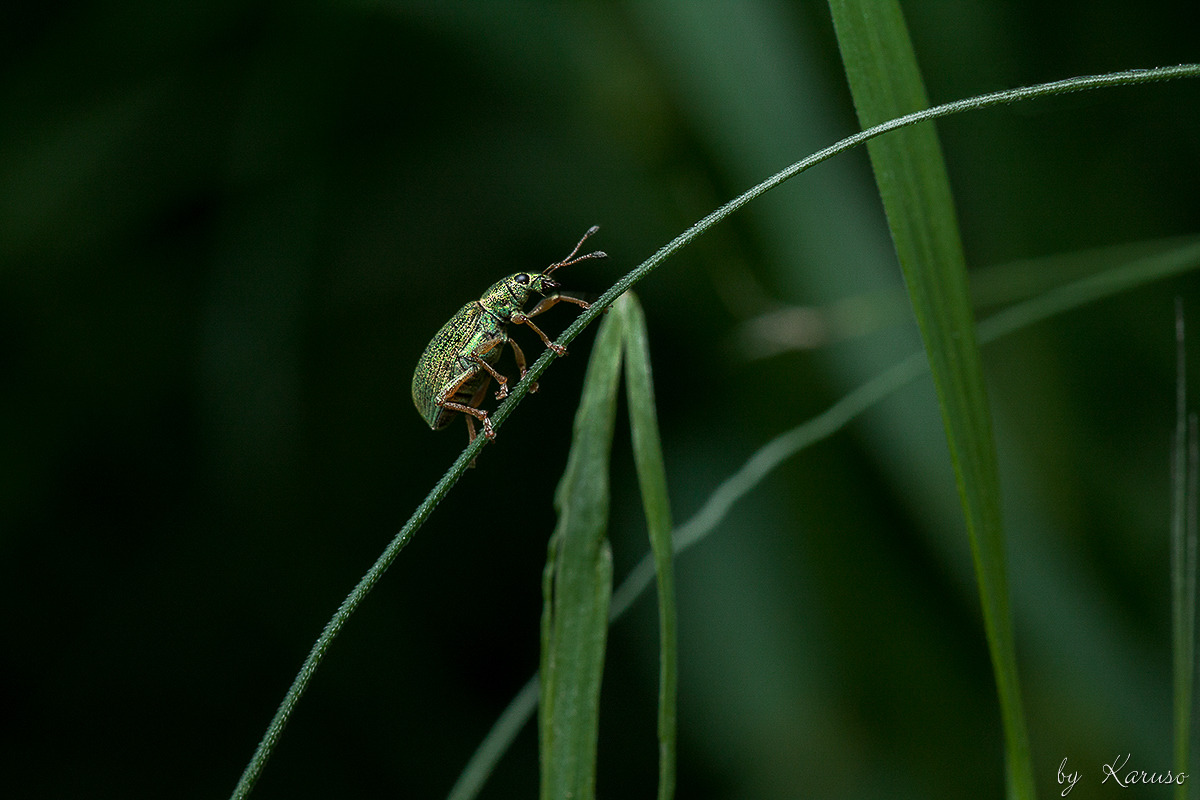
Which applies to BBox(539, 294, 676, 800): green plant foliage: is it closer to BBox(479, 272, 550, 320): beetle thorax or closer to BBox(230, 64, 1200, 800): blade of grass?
BBox(230, 64, 1200, 800): blade of grass

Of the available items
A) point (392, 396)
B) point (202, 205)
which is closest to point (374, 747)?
point (392, 396)

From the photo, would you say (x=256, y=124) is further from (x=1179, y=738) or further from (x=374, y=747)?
(x=1179, y=738)

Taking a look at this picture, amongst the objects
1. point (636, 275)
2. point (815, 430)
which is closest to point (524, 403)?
point (815, 430)

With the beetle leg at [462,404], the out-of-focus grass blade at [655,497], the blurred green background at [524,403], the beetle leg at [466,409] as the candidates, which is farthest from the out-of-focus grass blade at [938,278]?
the blurred green background at [524,403]

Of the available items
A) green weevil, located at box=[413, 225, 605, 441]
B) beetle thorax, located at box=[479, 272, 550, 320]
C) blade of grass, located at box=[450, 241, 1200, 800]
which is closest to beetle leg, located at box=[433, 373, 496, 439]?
green weevil, located at box=[413, 225, 605, 441]

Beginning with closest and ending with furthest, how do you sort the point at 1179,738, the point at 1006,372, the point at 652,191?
the point at 1179,738 < the point at 1006,372 < the point at 652,191

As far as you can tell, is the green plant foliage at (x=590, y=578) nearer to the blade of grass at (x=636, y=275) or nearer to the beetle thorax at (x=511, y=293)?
the blade of grass at (x=636, y=275)

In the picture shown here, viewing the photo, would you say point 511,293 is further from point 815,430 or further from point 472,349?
point 815,430
